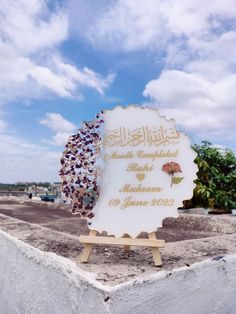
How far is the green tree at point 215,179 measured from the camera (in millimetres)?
5797

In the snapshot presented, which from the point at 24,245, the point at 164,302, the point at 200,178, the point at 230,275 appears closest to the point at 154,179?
the point at 164,302

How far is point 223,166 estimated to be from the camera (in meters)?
6.17

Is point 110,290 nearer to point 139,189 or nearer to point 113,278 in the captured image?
point 113,278

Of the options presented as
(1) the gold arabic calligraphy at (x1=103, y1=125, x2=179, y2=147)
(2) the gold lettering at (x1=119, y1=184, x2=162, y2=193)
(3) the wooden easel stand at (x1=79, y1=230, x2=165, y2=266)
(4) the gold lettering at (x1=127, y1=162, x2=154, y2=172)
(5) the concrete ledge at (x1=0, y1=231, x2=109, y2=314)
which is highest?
(1) the gold arabic calligraphy at (x1=103, y1=125, x2=179, y2=147)

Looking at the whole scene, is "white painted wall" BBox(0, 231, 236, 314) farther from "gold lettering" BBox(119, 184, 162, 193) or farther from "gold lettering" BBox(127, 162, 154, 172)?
"gold lettering" BBox(127, 162, 154, 172)

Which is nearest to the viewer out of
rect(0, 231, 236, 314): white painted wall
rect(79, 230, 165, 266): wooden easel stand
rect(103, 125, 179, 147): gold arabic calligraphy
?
rect(0, 231, 236, 314): white painted wall

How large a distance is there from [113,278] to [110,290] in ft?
0.50

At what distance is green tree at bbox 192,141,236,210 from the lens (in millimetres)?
5797

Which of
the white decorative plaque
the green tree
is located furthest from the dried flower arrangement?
the green tree

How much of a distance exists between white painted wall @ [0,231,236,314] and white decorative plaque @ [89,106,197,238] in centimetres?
31

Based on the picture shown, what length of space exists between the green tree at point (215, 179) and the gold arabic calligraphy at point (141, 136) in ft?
12.8

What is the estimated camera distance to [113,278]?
1532 millimetres

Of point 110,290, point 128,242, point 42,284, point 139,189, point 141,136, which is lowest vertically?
point 42,284

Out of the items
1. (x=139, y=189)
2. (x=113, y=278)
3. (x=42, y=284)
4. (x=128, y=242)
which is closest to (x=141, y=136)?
(x=139, y=189)
